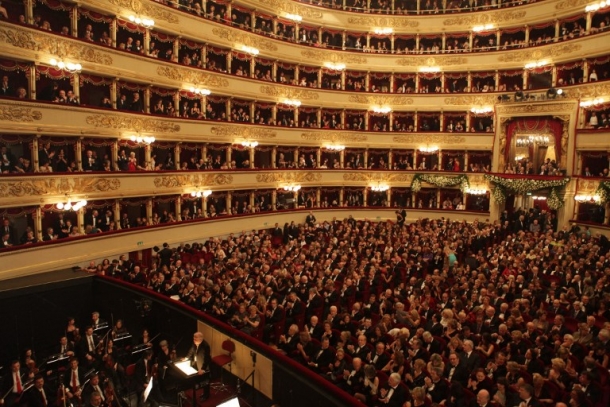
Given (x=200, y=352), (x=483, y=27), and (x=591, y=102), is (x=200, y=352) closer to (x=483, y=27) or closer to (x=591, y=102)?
(x=591, y=102)

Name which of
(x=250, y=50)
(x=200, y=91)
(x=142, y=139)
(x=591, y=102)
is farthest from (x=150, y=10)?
(x=591, y=102)

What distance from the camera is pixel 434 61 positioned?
26.6 meters

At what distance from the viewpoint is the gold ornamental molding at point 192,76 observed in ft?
60.0

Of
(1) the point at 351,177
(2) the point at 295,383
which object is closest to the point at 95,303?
(2) the point at 295,383

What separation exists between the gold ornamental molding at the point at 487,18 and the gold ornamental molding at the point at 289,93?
9075 millimetres

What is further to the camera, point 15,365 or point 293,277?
point 293,277

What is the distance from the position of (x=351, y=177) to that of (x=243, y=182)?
758 centimetres

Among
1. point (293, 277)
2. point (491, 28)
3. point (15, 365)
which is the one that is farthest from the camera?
point (491, 28)

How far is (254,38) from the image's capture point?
2242 cm

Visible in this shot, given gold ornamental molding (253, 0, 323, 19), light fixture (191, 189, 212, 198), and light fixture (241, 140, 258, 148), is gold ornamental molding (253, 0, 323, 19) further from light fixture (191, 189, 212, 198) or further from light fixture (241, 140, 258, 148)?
light fixture (191, 189, 212, 198)

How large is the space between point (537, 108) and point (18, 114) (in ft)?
73.1

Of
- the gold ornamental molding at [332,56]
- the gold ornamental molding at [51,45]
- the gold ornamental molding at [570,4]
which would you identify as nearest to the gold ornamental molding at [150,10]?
the gold ornamental molding at [51,45]

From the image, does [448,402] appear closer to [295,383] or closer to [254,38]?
[295,383]

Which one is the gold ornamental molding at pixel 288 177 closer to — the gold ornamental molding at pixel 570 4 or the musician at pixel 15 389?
the gold ornamental molding at pixel 570 4
